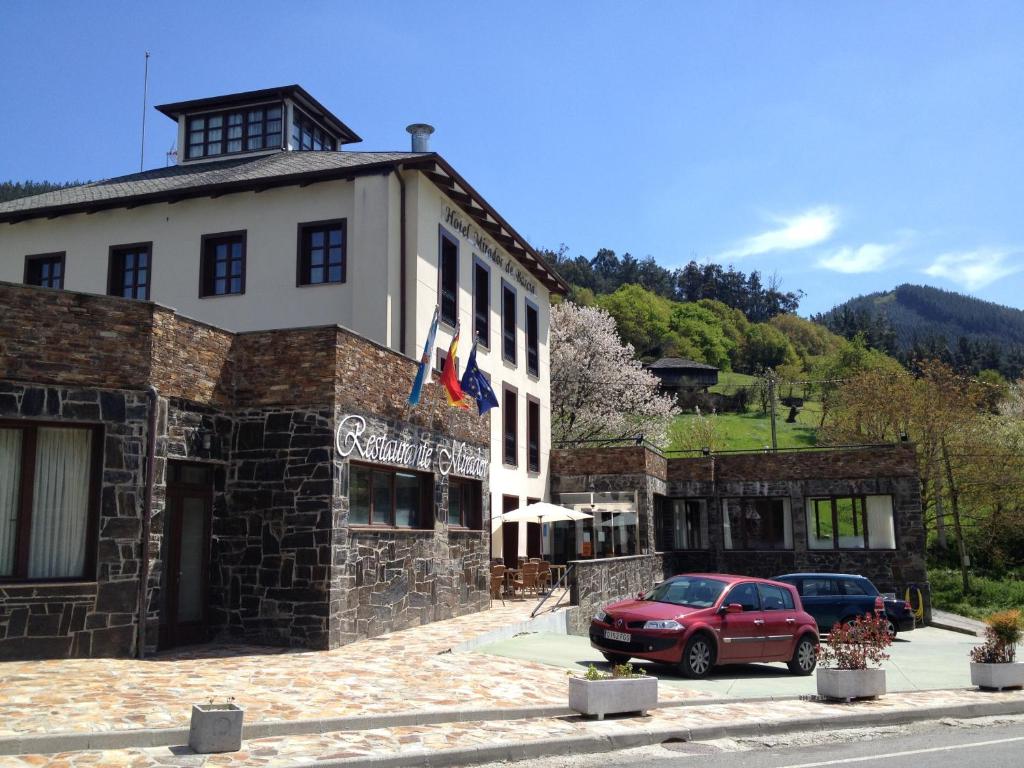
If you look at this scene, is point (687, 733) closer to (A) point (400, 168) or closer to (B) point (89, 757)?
(B) point (89, 757)

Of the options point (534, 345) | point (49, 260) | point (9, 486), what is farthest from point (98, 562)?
point (534, 345)

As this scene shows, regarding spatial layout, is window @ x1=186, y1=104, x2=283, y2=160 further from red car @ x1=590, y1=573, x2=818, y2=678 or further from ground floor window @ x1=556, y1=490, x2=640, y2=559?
red car @ x1=590, y1=573, x2=818, y2=678

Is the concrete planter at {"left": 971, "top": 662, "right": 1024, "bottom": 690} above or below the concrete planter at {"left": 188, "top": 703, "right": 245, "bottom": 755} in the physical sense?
below

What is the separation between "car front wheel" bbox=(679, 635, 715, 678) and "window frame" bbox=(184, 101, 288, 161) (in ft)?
59.8

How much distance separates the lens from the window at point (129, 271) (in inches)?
883

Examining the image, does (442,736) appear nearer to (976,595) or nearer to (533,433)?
(533,433)

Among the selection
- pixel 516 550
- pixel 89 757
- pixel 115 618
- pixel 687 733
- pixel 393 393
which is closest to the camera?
pixel 89 757

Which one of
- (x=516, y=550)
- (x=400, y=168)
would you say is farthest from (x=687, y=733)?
(x=516, y=550)

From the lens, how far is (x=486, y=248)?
86.4ft

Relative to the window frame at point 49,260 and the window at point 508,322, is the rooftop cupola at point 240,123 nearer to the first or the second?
the window frame at point 49,260

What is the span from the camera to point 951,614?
32500 mm

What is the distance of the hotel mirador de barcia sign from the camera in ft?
49.6

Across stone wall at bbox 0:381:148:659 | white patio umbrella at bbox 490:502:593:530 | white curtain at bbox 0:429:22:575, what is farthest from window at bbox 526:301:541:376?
white curtain at bbox 0:429:22:575

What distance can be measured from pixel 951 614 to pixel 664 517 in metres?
10.5
